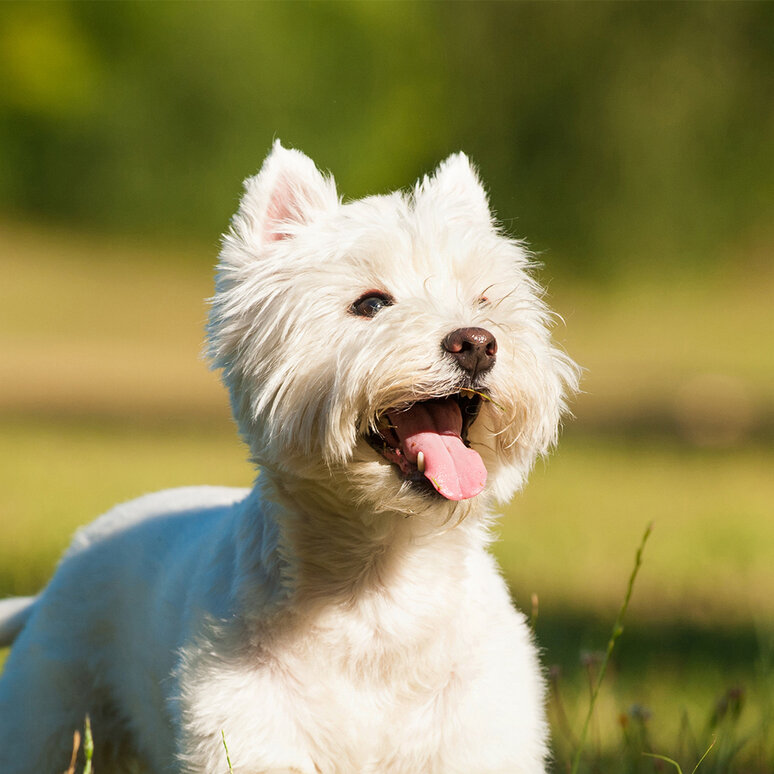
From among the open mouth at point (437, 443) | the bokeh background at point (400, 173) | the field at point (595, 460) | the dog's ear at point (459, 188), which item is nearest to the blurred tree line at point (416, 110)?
the bokeh background at point (400, 173)

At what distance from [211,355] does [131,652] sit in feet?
3.29

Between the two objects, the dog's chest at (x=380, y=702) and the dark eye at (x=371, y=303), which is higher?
the dark eye at (x=371, y=303)

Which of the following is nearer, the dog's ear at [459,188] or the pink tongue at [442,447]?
the pink tongue at [442,447]

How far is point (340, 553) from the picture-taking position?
10.3ft

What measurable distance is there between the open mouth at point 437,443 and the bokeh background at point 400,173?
396 inches

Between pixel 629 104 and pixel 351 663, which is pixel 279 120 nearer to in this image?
pixel 629 104

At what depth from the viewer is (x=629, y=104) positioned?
28609 mm

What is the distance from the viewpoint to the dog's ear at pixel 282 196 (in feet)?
11.0

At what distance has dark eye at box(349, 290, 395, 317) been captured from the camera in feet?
10.2

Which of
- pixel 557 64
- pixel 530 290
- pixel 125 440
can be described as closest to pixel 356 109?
pixel 557 64

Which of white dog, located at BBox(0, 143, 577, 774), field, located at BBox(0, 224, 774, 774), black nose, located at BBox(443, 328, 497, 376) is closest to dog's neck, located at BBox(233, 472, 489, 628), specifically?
white dog, located at BBox(0, 143, 577, 774)

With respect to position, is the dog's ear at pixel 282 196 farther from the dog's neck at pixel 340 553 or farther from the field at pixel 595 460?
the field at pixel 595 460

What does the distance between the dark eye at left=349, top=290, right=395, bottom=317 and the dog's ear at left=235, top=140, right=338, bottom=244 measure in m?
0.34

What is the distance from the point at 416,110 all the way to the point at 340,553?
78.7 ft
